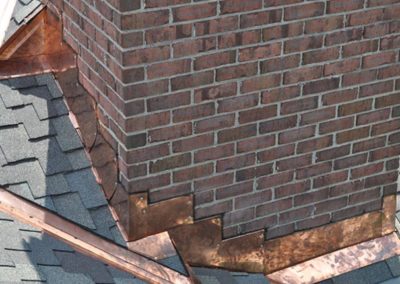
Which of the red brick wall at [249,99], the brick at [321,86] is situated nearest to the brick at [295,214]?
the red brick wall at [249,99]

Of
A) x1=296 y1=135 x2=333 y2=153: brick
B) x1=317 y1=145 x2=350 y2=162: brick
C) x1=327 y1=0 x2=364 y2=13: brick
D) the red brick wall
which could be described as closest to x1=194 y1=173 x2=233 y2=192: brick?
the red brick wall

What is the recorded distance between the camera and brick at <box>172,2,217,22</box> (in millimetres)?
3238

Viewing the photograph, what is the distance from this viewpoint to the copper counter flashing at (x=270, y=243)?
3.68 metres

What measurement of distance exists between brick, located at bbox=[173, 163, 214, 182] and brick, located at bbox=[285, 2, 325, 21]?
2.24 ft

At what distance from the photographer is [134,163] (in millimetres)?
3414

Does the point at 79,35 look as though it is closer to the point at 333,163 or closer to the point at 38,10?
the point at 38,10

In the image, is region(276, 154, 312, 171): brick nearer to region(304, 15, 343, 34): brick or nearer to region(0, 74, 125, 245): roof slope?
region(304, 15, 343, 34): brick

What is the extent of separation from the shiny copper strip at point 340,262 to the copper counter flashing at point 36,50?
1.38 metres

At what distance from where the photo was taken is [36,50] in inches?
160

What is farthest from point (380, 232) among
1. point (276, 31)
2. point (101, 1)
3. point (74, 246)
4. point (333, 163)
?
point (101, 1)

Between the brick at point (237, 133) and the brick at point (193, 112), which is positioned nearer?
the brick at point (193, 112)

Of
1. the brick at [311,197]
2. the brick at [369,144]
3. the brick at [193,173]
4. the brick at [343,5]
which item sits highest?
the brick at [343,5]

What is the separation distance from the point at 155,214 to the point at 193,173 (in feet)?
0.75

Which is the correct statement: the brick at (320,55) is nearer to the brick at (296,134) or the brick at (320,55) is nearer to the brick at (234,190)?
the brick at (296,134)
